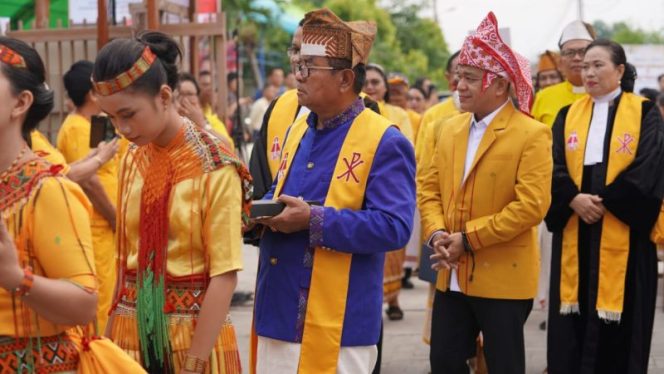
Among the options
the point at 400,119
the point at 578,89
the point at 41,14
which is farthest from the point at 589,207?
the point at 41,14

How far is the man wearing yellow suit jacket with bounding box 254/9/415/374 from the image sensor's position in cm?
422

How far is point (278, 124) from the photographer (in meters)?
5.55

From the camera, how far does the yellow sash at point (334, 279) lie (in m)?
4.25

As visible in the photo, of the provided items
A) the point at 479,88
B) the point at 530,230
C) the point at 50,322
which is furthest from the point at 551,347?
the point at 50,322

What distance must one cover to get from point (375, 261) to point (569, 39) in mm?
4012

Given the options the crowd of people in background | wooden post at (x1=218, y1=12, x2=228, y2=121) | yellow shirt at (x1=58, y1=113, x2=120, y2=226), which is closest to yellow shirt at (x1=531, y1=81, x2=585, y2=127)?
the crowd of people in background

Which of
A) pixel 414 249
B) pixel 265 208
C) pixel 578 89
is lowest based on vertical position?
pixel 414 249

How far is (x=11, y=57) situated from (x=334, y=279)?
1.71 metres

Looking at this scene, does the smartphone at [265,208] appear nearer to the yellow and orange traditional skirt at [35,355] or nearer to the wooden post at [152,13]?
the yellow and orange traditional skirt at [35,355]

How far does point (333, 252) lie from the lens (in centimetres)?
427

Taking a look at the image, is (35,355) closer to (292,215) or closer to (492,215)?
(292,215)

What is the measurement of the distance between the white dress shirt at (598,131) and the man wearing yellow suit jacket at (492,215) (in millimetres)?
982

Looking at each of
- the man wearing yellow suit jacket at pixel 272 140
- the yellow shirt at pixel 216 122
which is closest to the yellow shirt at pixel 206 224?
the man wearing yellow suit jacket at pixel 272 140

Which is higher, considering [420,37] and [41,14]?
[41,14]
